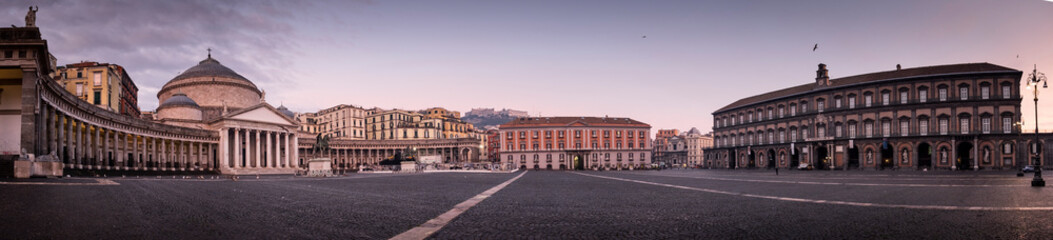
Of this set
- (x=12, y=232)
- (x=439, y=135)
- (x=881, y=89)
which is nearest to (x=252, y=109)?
(x=439, y=135)

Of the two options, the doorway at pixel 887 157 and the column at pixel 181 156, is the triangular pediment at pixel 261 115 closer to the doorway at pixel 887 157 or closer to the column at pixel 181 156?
the column at pixel 181 156

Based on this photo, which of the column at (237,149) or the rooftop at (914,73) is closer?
the rooftop at (914,73)

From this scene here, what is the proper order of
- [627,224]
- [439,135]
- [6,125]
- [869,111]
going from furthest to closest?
[439,135] → [869,111] → [6,125] → [627,224]

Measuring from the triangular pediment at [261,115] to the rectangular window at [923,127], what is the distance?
83.2 metres

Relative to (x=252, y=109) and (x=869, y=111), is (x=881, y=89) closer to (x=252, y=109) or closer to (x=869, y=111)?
(x=869, y=111)

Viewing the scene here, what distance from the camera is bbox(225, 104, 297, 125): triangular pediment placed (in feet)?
224

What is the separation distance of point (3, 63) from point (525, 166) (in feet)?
250

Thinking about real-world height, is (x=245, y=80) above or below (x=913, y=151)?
above

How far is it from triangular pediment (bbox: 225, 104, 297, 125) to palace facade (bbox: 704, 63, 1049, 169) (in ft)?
235

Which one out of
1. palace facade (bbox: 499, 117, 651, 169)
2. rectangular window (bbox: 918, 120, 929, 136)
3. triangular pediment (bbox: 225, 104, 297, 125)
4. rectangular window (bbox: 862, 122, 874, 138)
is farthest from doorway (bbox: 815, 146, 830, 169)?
triangular pediment (bbox: 225, 104, 297, 125)

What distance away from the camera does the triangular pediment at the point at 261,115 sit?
68.2 m

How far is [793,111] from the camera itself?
3051 inches

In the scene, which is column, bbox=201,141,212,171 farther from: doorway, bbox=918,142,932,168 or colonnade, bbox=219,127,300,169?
doorway, bbox=918,142,932,168

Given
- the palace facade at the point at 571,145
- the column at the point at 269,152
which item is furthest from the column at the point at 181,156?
the palace facade at the point at 571,145
